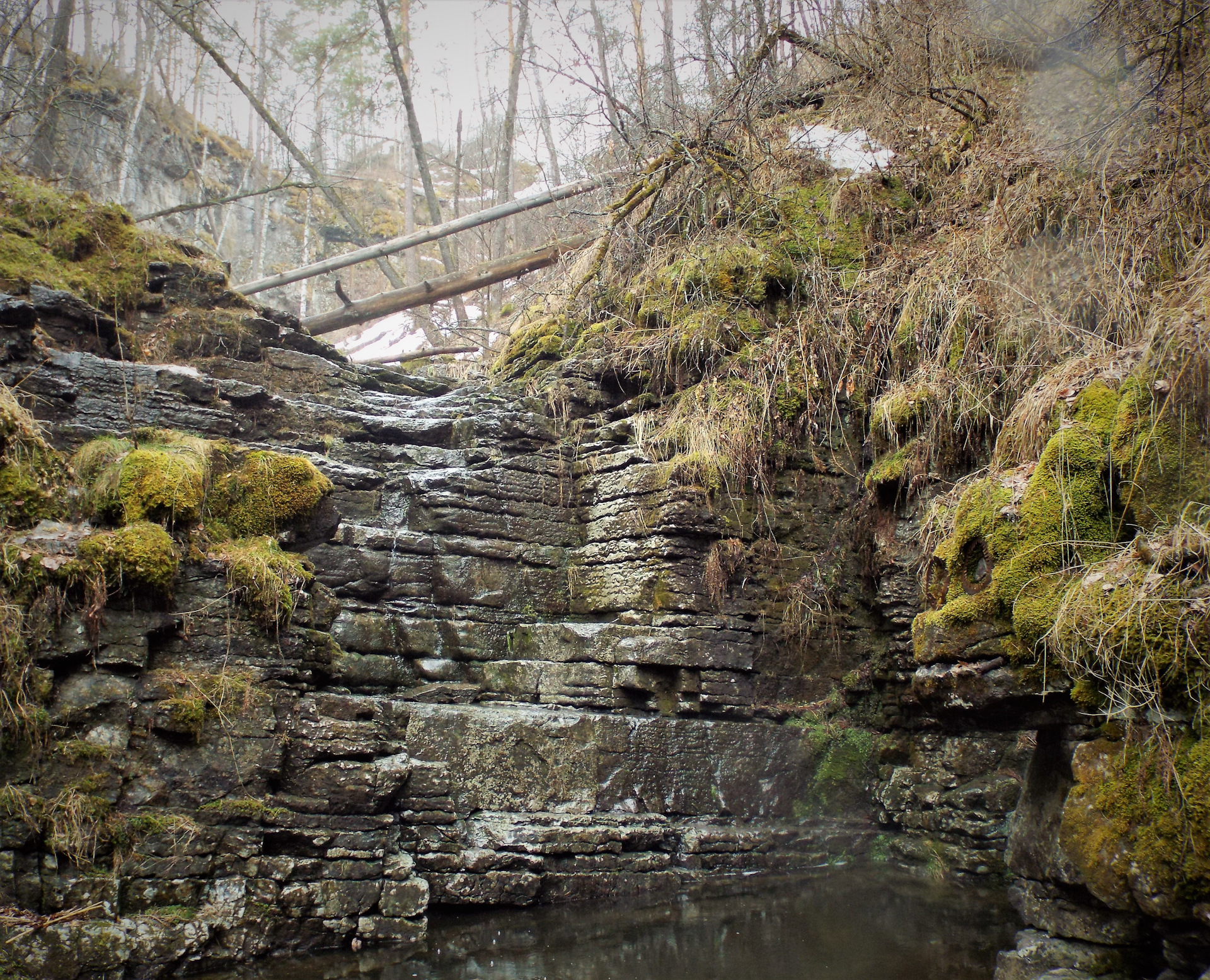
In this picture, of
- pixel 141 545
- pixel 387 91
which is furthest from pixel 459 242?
pixel 141 545

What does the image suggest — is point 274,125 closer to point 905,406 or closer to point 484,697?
point 484,697

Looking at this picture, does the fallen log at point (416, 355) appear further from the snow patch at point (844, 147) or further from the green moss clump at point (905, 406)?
the green moss clump at point (905, 406)

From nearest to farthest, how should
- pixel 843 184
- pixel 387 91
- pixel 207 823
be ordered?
pixel 207 823 → pixel 843 184 → pixel 387 91

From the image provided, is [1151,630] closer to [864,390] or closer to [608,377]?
[864,390]

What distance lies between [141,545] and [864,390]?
6063 mm

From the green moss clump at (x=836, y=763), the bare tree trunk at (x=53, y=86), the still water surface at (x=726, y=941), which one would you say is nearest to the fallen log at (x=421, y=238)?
the bare tree trunk at (x=53, y=86)

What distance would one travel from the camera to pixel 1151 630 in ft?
10.2

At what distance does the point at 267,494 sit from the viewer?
5949 mm

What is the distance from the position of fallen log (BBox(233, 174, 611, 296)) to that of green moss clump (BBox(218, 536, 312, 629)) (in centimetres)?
657

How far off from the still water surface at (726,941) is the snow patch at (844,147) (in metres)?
7.08

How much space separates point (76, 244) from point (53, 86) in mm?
5070

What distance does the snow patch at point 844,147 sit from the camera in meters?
8.43

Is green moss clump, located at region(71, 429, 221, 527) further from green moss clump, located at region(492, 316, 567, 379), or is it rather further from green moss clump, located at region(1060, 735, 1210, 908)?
green moss clump, located at region(1060, 735, 1210, 908)

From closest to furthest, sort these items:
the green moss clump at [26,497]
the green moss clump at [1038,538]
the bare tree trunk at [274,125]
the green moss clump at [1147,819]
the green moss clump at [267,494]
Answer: the green moss clump at [1147,819] → the green moss clump at [1038,538] → the green moss clump at [26,497] → the green moss clump at [267,494] → the bare tree trunk at [274,125]
